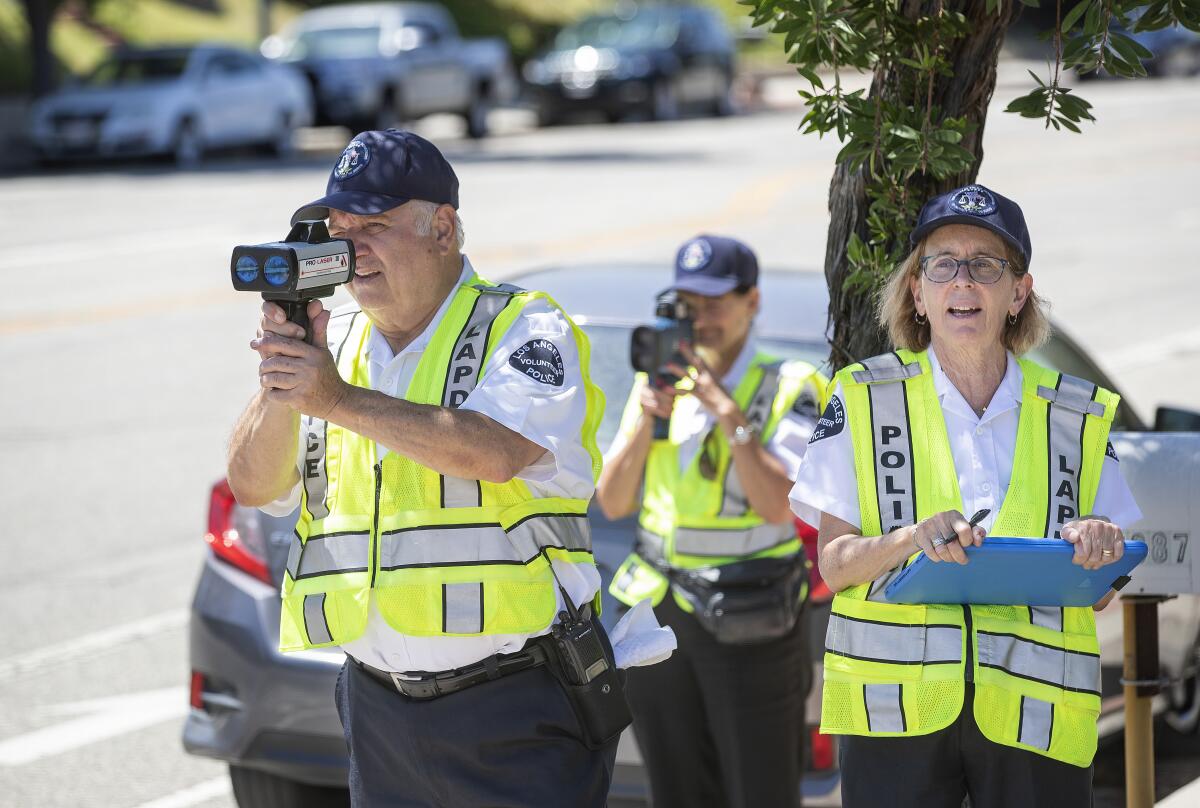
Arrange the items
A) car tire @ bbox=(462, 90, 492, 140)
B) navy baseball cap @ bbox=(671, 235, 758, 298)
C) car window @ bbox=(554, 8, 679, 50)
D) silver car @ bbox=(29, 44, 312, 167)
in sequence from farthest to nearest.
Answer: car window @ bbox=(554, 8, 679, 50) < car tire @ bbox=(462, 90, 492, 140) < silver car @ bbox=(29, 44, 312, 167) < navy baseball cap @ bbox=(671, 235, 758, 298)

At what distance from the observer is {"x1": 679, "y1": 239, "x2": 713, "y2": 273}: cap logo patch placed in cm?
466

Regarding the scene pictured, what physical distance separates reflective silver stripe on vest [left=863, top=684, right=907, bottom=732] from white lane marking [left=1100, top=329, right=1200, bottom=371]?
942 cm

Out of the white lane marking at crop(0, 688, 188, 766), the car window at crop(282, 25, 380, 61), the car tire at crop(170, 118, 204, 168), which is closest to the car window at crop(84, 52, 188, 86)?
the car tire at crop(170, 118, 204, 168)

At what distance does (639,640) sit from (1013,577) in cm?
85

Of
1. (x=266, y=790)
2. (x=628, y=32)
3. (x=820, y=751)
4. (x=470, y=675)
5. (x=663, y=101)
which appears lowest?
(x=266, y=790)

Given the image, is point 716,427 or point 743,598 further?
point 716,427

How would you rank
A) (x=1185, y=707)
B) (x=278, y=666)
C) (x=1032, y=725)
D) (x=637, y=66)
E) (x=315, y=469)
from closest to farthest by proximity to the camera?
1. (x=1032, y=725)
2. (x=315, y=469)
3. (x=278, y=666)
4. (x=1185, y=707)
5. (x=637, y=66)

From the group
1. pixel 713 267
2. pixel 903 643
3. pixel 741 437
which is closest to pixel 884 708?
pixel 903 643

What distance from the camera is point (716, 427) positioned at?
15.0ft

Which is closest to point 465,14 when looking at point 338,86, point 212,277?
point 338,86

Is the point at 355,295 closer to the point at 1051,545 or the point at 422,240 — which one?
the point at 422,240

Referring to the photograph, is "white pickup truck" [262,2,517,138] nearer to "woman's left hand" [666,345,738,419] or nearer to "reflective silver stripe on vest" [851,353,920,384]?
"woman's left hand" [666,345,738,419]

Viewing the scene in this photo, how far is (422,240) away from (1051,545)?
1357 millimetres

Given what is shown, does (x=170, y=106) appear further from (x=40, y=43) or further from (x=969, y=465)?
(x=969, y=465)
